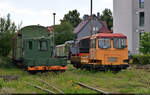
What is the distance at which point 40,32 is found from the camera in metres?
20.6

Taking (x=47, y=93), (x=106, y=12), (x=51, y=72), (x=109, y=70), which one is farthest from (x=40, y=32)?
(x=106, y=12)

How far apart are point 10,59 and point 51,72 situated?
11166 millimetres

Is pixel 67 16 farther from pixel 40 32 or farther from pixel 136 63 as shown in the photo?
pixel 40 32

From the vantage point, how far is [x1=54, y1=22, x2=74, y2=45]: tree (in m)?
62.1

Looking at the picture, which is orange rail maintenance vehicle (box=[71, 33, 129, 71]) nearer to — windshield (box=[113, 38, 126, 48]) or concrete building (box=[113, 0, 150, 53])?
windshield (box=[113, 38, 126, 48])

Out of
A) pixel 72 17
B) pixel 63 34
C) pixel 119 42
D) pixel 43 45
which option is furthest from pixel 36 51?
pixel 72 17

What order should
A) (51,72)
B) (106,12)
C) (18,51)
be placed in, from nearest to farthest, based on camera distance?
1. (51,72)
2. (18,51)
3. (106,12)

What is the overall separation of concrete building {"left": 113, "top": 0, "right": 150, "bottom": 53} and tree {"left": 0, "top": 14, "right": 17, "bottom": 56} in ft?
60.1

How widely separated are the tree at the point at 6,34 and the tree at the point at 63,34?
35.3m

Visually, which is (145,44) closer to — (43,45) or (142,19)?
(142,19)

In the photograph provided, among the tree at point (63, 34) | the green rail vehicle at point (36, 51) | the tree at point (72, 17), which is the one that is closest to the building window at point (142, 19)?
the green rail vehicle at point (36, 51)

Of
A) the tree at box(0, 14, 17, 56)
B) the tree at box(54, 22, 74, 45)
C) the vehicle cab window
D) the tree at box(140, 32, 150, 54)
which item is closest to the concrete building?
the tree at box(140, 32, 150, 54)

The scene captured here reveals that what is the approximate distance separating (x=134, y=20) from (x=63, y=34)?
2543 centimetres

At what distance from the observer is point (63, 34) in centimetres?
6222
